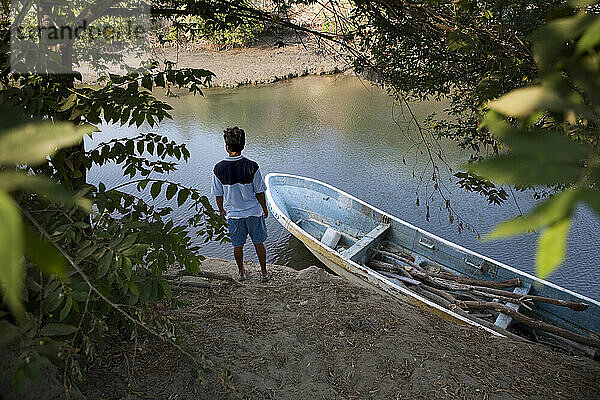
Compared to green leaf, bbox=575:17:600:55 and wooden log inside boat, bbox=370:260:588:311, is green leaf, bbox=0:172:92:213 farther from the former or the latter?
wooden log inside boat, bbox=370:260:588:311

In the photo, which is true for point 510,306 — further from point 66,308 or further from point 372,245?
point 66,308

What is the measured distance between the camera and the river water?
253 inches

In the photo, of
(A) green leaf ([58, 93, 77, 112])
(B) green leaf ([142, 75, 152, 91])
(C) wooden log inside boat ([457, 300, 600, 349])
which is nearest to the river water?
(C) wooden log inside boat ([457, 300, 600, 349])

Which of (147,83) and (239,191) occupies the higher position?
(147,83)

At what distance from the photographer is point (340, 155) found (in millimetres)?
9320

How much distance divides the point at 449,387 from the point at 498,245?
13.9 feet

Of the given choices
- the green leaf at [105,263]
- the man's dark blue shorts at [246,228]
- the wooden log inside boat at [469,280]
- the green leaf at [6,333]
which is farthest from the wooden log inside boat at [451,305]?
the green leaf at [6,333]

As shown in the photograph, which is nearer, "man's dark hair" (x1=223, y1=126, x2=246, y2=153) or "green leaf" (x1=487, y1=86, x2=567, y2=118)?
"green leaf" (x1=487, y1=86, x2=567, y2=118)

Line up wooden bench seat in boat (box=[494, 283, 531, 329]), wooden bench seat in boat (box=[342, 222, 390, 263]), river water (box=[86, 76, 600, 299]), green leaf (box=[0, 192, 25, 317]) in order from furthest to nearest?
river water (box=[86, 76, 600, 299]) → wooden bench seat in boat (box=[342, 222, 390, 263]) → wooden bench seat in boat (box=[494, 283, 531, 329]) → green leaf (box=[0, 192, 25, 317])

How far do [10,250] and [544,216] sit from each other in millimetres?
403

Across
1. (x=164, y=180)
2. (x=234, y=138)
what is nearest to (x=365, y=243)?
(x=234, y=138)

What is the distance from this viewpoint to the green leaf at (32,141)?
37 cm

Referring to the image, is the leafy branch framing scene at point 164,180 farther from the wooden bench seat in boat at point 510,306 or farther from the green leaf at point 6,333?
the wooden bench seat in boat at point 510,306

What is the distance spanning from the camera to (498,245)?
21.0 feet
